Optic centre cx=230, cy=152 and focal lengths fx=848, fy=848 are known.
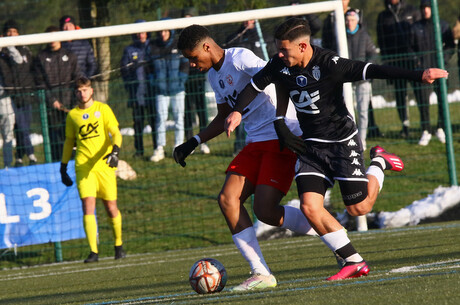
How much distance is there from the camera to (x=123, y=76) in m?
12.3

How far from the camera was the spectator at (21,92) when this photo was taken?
39.7 feet

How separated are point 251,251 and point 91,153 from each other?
487 centimetres

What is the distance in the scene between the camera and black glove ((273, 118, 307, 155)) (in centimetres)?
613

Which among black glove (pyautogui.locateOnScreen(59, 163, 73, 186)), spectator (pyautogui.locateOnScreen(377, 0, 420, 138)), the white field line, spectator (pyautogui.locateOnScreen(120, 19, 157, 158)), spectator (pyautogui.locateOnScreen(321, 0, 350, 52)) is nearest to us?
the white field line

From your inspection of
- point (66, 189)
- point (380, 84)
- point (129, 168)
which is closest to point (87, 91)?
point (66, 189)

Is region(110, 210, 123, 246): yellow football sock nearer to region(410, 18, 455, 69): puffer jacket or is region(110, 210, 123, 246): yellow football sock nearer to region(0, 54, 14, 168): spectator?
region(0, 54, 14, 168): spectator

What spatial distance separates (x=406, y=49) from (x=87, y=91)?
5350 millimetres

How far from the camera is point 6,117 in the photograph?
40.4 feet

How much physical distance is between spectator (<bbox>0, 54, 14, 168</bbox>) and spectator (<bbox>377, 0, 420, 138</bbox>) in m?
5.52

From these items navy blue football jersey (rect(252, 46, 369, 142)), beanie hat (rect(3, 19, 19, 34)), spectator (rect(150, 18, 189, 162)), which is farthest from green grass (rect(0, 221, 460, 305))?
beanie hat (rect(3, 19, 19, 34))

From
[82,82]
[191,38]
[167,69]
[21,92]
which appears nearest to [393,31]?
[167,69]

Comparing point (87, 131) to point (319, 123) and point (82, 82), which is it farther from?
point (319, 123)

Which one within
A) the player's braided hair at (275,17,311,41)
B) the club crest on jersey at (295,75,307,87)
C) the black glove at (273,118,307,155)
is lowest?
the black glove at (273,118,307,155)

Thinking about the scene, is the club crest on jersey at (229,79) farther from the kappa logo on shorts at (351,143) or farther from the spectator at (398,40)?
the spectator at (398,40)
